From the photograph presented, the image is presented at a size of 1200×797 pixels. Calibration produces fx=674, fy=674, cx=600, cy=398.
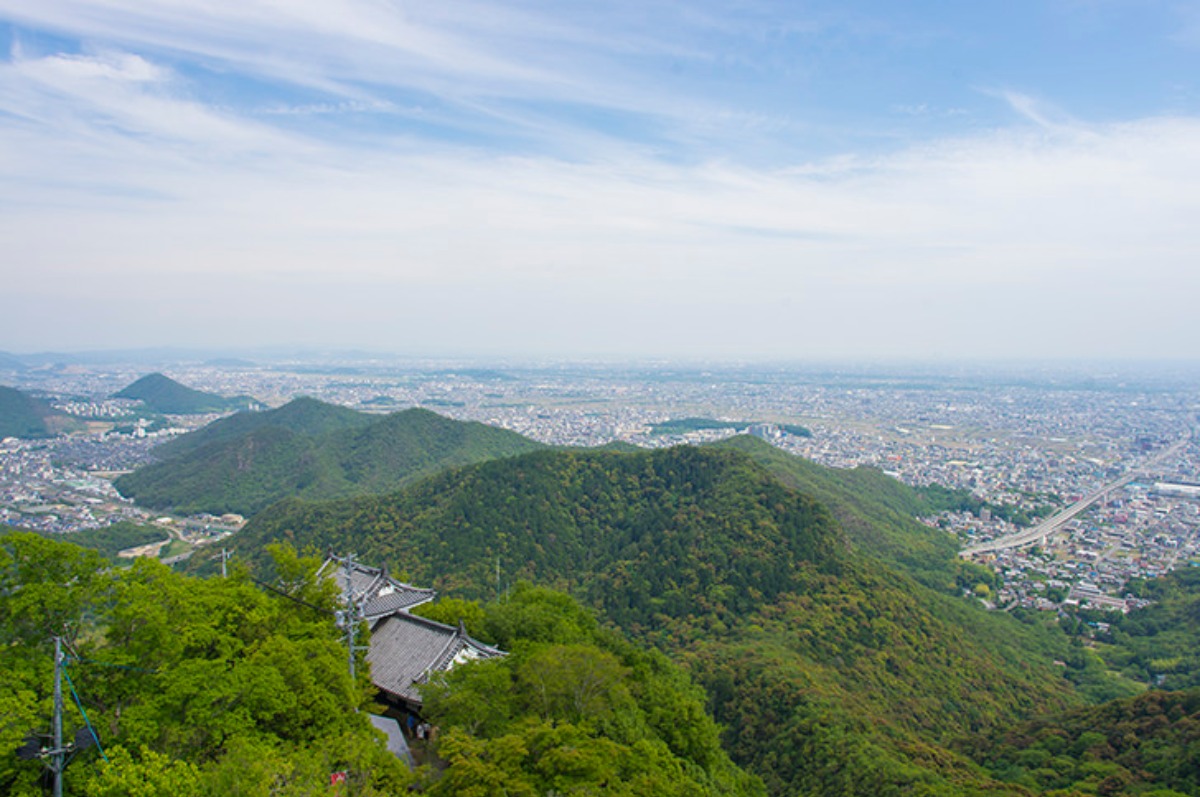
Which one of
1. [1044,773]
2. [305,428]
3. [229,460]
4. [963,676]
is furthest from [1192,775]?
[305,428]

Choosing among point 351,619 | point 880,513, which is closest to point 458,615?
point 351,619

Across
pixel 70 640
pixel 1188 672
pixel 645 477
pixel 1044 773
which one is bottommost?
pixel 1188 672

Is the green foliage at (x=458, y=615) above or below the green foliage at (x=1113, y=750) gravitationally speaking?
above

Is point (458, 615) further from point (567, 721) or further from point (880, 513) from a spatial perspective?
point (880, 513)

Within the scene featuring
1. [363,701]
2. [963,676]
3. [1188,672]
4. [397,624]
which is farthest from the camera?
[1188,672]

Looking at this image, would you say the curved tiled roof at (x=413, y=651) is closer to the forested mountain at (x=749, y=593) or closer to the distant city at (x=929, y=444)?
the forested mountain at (x=749, y=593)

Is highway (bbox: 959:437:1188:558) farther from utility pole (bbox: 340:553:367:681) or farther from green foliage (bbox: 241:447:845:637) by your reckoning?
utility pole (bbox: 340:553:367:681)

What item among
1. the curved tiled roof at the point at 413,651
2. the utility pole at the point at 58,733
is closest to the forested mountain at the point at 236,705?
the utility pole at the point at 58,733

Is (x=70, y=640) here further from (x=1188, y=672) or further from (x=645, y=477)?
(x=1188, y=672)
